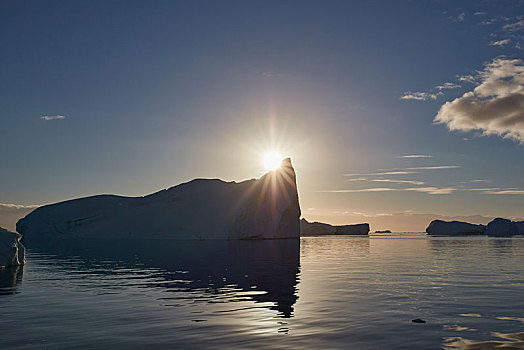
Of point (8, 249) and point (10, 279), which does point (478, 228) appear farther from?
point (10, 279)

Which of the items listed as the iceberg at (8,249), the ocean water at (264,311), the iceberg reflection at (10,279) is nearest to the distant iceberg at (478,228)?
the ocean water at (264,311)

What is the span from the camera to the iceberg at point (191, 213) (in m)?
72.5

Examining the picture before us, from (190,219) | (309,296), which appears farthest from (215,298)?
(190,219)

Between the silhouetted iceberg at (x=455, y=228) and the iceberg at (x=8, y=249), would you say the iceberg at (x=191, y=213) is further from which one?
the silhouetted iceberg at (x=455, y=228)

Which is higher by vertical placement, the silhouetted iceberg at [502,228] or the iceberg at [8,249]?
the silhouetted iceberg at [502,228]

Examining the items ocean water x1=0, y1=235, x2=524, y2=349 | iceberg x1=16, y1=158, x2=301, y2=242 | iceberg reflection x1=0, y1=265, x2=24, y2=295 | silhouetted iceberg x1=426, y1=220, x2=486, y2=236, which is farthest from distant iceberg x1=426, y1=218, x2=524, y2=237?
iceberg reflection x1=0, y1=265, x2=24, y2=295

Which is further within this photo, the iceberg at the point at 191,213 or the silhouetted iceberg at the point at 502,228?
the silhouetted iceberg at the point at 502,228

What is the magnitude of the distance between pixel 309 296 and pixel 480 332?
246 inches

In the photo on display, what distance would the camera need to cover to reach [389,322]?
10.6 metres

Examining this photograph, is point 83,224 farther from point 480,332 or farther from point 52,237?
point 480,332

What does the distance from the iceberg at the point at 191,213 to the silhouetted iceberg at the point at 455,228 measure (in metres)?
91.8

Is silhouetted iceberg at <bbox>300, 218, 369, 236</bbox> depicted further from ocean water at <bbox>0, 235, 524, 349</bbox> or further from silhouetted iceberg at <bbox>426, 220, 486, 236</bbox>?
ocean water at <bbox>0, 235, 524, 349</bbox>

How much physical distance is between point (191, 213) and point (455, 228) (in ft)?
373

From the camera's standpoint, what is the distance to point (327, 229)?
15312 cm
